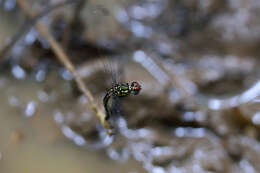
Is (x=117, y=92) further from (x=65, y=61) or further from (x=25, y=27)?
(x=25, y=27)

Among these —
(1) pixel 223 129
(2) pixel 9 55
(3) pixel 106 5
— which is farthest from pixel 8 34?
(1) pixel 223 129

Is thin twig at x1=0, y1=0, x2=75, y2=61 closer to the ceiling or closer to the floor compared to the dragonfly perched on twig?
closer to the ceiling

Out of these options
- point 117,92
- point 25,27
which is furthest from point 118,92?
point 25,27

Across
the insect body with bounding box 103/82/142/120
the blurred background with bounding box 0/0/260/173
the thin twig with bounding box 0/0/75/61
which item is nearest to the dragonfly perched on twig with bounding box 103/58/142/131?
the insect body with bounding box 103/82/142/120

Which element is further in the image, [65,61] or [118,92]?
[65,61]

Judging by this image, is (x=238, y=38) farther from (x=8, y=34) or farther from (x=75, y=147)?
(x=8, y=34)

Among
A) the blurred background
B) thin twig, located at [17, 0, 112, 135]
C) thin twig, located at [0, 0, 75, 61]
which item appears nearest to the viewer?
thin twig, located at [17, 0, 112, 135]

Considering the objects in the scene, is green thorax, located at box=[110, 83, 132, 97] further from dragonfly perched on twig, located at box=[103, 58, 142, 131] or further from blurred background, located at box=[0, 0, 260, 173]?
blurred background, located at box=[0, 0, 260, 173]
